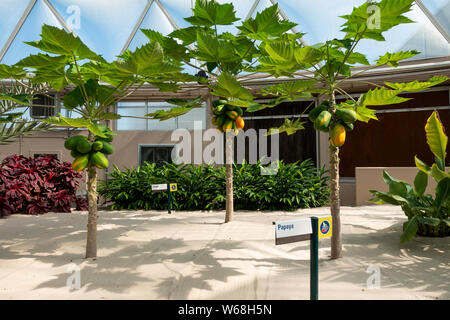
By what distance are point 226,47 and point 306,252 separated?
261cm

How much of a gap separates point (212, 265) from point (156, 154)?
9616 mm

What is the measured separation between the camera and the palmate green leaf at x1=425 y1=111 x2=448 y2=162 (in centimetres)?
401

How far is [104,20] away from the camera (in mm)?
10961

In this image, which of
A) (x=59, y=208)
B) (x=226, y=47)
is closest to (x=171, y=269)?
(x=226, y=47)

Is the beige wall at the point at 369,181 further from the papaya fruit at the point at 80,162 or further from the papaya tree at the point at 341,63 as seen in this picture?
the papaya fruit at the point at 80,162

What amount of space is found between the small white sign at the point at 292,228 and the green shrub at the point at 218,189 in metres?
5.88

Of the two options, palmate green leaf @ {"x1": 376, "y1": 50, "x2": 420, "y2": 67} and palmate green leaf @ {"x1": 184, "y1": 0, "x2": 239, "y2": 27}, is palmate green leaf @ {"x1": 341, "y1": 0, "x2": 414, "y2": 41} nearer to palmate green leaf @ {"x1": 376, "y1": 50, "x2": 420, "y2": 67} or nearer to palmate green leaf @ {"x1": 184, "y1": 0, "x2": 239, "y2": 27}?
palmate green leaf @ {"x1": 376, "y1": 50, "x2": 420, "y2": 67}

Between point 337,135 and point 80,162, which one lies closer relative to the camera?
point 337,135

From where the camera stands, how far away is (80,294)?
103 inches

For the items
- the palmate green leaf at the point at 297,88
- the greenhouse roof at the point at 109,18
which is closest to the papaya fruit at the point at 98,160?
the palmate green leaf at the point at 297,88

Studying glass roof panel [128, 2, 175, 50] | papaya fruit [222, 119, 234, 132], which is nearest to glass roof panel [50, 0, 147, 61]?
glass roof panel [128, 2, 175, 50]

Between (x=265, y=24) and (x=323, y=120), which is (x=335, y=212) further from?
(x=265, y=24)

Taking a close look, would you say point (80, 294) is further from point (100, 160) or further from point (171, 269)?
point (100, 160)

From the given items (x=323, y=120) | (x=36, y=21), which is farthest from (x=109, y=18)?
(x=323, y=120)
